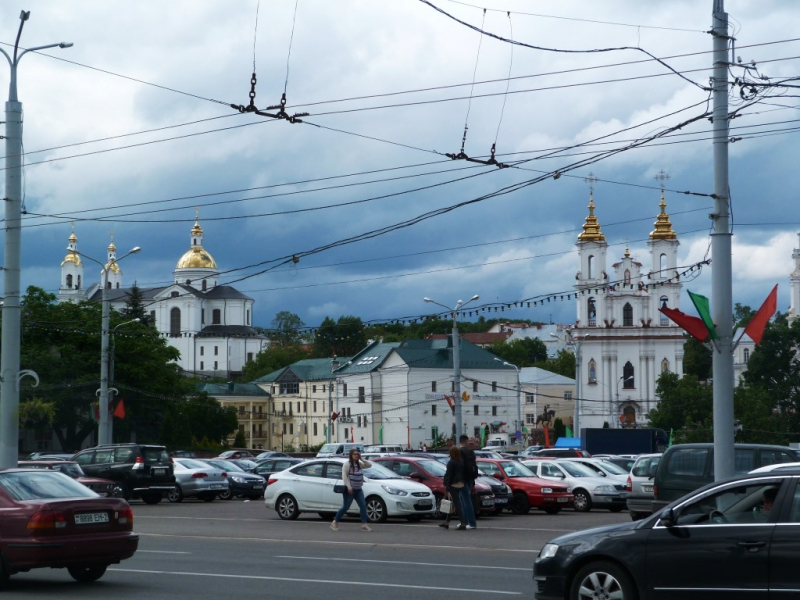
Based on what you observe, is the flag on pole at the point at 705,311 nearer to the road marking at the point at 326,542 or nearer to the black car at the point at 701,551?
the road marking at the point at 326,542

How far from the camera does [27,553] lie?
12.9 m

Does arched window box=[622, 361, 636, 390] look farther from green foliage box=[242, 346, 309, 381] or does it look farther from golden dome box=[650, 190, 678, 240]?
green foliage box=[242, 346, 309, 381]

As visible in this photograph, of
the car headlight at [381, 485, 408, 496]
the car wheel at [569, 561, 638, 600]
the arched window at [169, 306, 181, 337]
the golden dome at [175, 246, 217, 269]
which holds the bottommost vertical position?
the car headlight at [381, 485, 408, 496]

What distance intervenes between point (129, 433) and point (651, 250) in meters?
60.8

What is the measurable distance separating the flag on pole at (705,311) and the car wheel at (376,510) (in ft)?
28.8

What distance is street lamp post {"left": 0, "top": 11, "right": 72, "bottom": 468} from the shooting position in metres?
25.0

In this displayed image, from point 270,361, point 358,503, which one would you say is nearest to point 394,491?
point 358,503

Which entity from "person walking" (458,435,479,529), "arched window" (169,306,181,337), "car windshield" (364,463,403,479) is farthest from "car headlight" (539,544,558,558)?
"arched window" (169,306,181,337)

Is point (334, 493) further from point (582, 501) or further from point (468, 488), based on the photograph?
point (582, 501)

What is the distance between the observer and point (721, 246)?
60.1ft

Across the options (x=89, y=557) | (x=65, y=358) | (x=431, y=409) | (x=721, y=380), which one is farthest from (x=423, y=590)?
(x=431, y=409)

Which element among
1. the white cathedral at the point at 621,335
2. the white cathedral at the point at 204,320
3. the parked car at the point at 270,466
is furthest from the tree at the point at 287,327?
the parked car at the point at 270,466

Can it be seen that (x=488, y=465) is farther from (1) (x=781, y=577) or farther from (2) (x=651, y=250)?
(2) (x=651, y=250)

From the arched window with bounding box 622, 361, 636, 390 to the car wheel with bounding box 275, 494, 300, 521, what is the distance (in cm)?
9778
